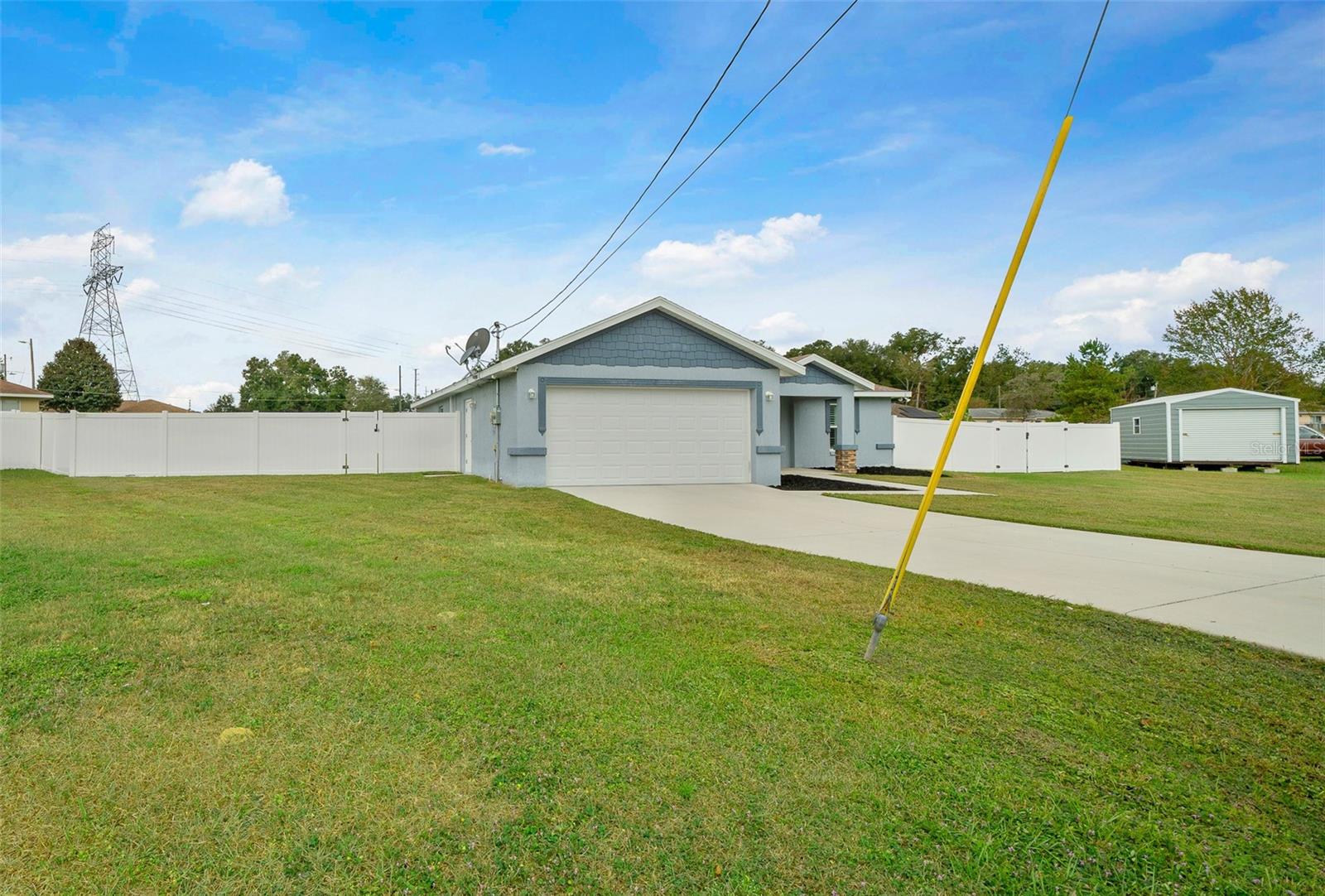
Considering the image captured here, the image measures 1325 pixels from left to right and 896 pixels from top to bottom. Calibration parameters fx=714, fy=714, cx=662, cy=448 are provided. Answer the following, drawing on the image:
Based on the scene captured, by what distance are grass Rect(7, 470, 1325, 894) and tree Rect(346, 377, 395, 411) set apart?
182 ft

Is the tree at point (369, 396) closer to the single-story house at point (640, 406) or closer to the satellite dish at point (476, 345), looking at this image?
the satellite dish at point (476, 345)

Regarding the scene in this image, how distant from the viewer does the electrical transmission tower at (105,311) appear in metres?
36.3

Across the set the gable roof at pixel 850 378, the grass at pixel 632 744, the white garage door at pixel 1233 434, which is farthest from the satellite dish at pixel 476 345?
the white garage door at pixel 1233 434

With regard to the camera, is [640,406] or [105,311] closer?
[640,406]

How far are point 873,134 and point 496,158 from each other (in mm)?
7767

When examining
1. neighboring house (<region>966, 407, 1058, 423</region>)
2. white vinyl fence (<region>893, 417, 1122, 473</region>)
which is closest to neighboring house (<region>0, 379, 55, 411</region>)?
white vinyl fence (<region>893, 417, 1122, 473</region>)

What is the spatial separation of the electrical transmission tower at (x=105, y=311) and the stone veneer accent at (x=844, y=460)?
37.3m

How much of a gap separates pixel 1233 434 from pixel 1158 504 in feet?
54.1

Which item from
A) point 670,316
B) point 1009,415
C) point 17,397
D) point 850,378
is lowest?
point 850,378

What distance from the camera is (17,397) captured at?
99.6 ft

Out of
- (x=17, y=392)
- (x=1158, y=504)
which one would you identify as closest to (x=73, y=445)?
(x=17, y=392)

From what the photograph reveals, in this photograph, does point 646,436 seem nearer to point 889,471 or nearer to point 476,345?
point 476,345

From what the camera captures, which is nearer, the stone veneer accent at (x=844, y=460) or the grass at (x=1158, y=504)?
the grass at (x=1158, y=504)

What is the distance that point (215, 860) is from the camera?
78.3 inches
